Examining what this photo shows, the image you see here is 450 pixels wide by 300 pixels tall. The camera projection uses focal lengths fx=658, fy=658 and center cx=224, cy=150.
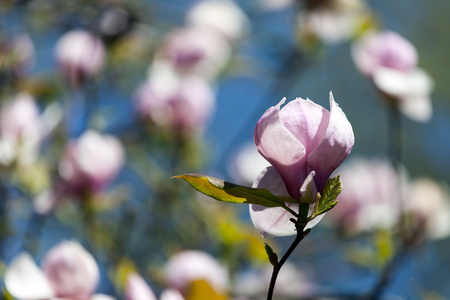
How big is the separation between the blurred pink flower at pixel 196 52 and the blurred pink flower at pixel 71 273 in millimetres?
639

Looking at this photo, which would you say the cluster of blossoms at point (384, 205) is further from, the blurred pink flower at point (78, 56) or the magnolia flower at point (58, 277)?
the magnolia flower at point (58, 277)

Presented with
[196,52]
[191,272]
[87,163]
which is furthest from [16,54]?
[191,272]

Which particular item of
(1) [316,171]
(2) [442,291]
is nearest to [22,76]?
(1) [316,171]

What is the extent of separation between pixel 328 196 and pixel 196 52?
77 centimetres

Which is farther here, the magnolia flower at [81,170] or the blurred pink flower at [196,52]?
the blurred pink flower at [196,52]

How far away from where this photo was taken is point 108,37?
1074mm

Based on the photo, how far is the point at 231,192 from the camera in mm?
336

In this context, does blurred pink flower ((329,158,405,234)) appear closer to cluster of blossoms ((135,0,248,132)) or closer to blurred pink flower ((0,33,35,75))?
cluster of blossoms ((135,0,248,132))

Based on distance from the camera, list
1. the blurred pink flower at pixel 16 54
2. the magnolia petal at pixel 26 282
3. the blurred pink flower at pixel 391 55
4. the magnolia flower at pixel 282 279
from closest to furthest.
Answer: the magnolia petal at pixel 26 282 < the blurred pink flower at pixel 391 55 < the blurred pink flower at pixel 16 54 < the magnolia flower at pixel 282 279

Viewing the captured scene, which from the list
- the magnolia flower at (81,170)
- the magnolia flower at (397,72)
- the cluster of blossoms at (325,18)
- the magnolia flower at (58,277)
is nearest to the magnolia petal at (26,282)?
the magnolia flower at (58,277)

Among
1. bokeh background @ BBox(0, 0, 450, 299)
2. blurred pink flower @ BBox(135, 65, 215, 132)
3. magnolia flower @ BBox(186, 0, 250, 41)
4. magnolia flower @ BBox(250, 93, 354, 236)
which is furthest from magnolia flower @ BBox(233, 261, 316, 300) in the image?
magnolia flower @ BBox(250, 93, 354, 236)

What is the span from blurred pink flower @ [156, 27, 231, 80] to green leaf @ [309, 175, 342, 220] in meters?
0.76

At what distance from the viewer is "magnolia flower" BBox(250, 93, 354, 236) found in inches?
13.2

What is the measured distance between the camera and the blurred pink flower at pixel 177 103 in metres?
0.94
